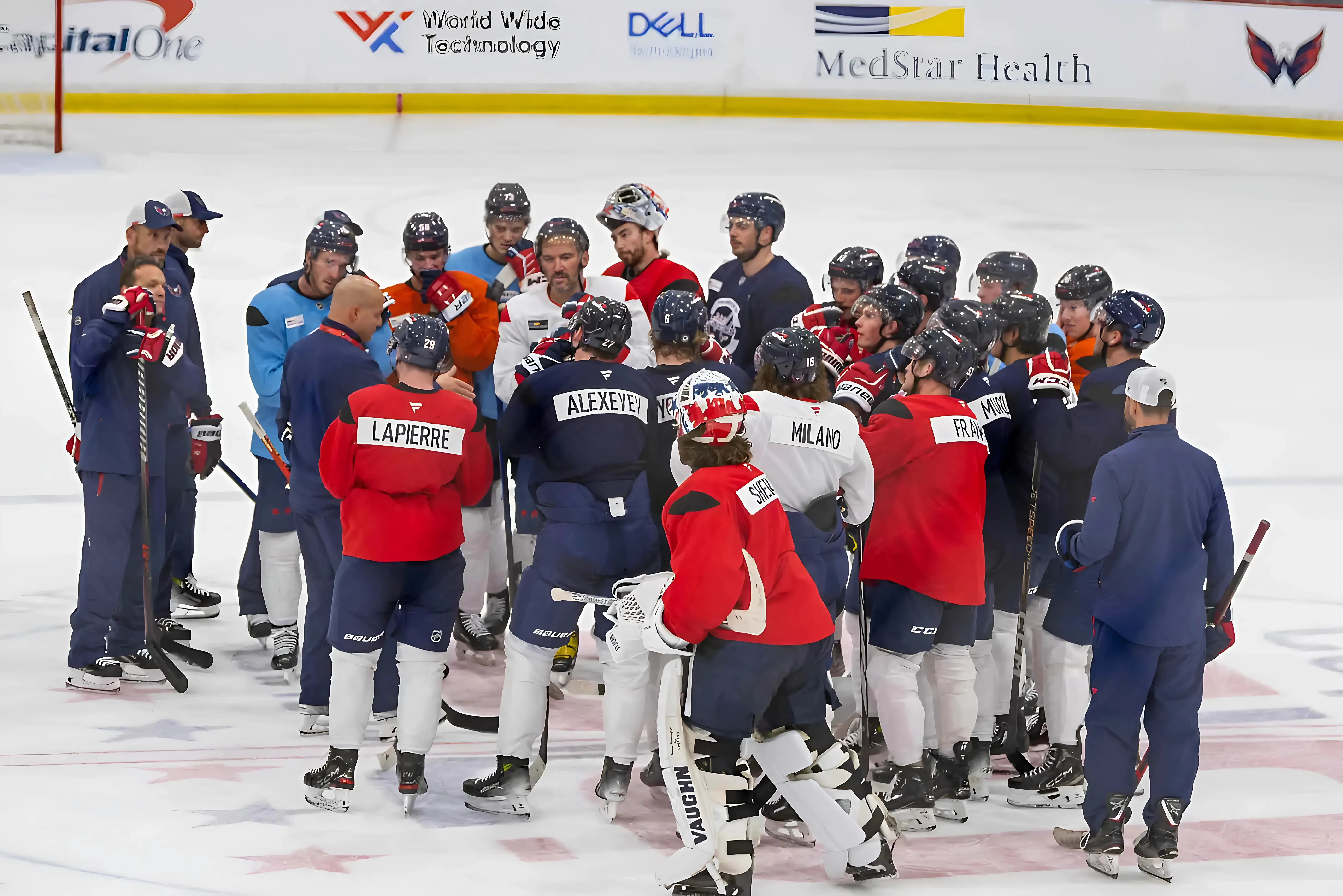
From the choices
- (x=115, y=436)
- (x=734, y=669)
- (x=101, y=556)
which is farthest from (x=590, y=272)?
(x=734, y=669)

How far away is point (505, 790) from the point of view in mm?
4770

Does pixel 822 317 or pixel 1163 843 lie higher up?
pixel 822 317

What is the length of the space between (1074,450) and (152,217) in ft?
12.2

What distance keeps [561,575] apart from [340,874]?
3.80ft

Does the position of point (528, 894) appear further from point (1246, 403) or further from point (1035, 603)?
point (1246, 403)

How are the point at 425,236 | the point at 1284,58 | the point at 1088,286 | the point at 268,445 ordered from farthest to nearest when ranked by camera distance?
the point at 1284,58, the point at 268,445, the point at 425,236, the point at 1088,286

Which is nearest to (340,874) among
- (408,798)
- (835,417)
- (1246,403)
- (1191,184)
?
(408,798)

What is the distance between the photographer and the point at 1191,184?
1476cm

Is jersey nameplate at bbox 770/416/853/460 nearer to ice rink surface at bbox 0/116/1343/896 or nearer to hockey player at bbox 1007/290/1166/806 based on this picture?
hockey player at bbox 1007/290/1166/806

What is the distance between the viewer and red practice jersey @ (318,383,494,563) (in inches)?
181

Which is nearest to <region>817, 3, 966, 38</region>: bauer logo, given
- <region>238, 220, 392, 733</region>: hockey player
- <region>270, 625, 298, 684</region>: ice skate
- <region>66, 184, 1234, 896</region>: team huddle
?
<region>66, 184, 1234, 896</region>: team huddle

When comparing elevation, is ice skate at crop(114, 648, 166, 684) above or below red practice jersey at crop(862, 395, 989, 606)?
below

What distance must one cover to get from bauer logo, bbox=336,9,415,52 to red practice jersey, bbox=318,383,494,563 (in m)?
11.6

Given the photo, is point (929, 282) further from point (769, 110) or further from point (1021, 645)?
point (769, 110)
